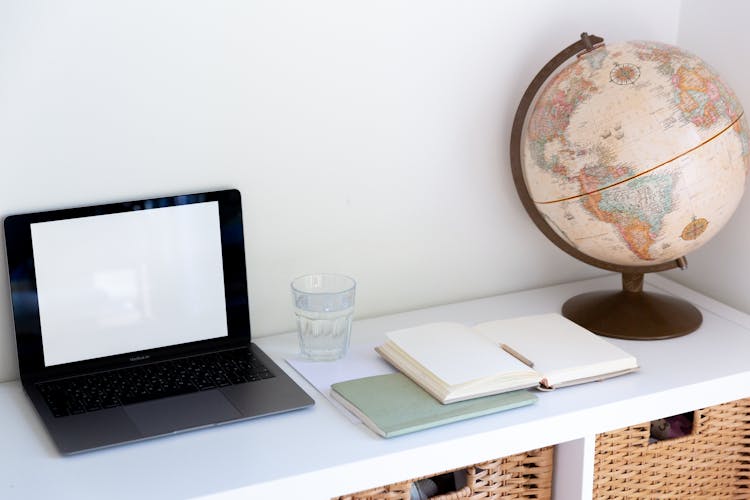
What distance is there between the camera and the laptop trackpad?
1297 millimetres

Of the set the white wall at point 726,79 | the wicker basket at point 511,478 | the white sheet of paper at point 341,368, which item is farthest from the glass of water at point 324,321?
the white wall at point 726,79

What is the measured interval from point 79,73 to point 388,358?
0.58 m

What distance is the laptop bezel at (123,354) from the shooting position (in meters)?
1.39

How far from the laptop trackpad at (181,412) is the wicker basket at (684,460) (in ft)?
1.74

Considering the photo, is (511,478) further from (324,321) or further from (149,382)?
(149,382)

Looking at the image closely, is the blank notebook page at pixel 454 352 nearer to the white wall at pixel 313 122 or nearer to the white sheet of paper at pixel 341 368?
the white sheet of paper at pixel 341 368

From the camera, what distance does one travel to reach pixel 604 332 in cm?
159

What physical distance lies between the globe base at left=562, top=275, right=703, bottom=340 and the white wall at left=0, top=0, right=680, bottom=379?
161 millimetres

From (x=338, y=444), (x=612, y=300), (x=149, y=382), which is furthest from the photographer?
(x=612, y=300)

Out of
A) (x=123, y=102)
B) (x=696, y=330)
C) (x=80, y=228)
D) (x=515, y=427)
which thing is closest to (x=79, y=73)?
(x=123, y=102)

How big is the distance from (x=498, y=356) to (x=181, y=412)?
0.44 meters

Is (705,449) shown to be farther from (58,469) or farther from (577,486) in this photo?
(58,469)

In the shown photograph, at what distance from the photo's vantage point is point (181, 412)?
1335 mm

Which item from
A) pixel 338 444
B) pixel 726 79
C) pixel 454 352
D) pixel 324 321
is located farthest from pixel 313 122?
pixel 726 79
